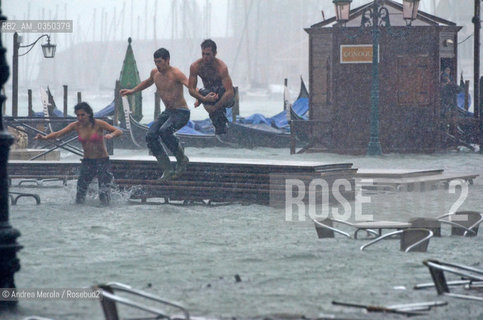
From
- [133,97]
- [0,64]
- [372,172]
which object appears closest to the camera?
[0,64]

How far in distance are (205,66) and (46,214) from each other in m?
3.19

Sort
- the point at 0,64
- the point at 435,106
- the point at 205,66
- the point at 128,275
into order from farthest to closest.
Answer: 1. the point at 435,106
2. the point at 205,66
3. the point at 128,275
4. the point at 0,64

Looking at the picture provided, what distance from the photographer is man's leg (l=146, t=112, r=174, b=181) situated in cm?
1403

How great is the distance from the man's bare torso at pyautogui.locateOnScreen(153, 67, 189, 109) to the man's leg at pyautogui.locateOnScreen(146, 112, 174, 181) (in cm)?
23

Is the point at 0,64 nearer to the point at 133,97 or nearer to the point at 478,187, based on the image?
the point at 478,187

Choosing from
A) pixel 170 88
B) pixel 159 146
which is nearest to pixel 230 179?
pixel 159 146

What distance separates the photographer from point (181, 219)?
13031 millimetres

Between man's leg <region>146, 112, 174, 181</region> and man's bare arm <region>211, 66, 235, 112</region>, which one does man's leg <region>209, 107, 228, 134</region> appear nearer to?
man's bare arm <region>211, 66, 235, 112</region>

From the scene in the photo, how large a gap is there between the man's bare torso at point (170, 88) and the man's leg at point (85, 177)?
5.79ft

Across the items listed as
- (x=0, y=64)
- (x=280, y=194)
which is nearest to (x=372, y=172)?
(x=280, y=194)

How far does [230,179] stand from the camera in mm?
14945

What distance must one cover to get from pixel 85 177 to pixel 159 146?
147cm

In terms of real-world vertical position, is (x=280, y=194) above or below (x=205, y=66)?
below

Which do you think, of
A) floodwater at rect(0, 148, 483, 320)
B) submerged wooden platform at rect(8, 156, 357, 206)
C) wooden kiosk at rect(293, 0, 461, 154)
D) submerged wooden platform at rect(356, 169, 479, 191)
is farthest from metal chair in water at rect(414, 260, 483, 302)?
wooden kiosk at rect(293, 0, 461, 154)
